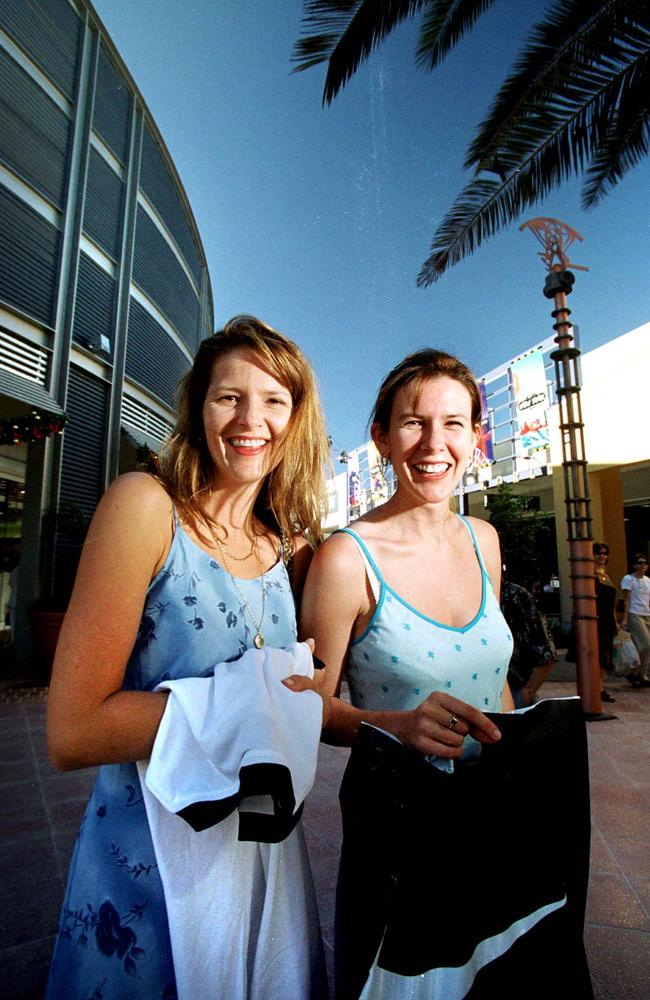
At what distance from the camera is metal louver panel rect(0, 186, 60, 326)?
7.93 m

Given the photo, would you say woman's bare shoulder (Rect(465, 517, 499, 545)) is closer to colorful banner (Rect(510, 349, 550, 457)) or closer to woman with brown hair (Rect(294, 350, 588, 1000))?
woman with brown hair (Rect(294, 350, 588, 1000))

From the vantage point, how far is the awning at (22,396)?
7.14 m

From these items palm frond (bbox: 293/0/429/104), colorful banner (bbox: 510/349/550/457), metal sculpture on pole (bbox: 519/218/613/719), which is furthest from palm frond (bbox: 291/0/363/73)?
colorful banner (bbox: 510/349/550/457)

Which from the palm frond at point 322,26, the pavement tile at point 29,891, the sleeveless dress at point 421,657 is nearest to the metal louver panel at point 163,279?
the palm frond at point 322,26

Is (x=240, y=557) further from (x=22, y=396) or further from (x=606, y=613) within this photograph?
(x=606, y=613)

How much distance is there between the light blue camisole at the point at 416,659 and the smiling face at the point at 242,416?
40 cm

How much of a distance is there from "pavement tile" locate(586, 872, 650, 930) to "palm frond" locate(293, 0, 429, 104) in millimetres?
5306

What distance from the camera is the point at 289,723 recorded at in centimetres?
95

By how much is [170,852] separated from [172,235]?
1460 centimetres

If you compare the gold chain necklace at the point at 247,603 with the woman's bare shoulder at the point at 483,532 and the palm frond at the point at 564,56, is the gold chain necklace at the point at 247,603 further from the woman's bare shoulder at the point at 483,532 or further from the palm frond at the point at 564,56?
the palm frond at the point at 564,56

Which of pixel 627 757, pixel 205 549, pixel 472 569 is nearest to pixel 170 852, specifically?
pixel 205 549

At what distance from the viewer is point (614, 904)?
8.29 ft

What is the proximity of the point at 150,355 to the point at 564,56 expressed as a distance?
9.76m

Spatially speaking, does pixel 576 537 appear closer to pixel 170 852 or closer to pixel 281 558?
pixel 281 558
